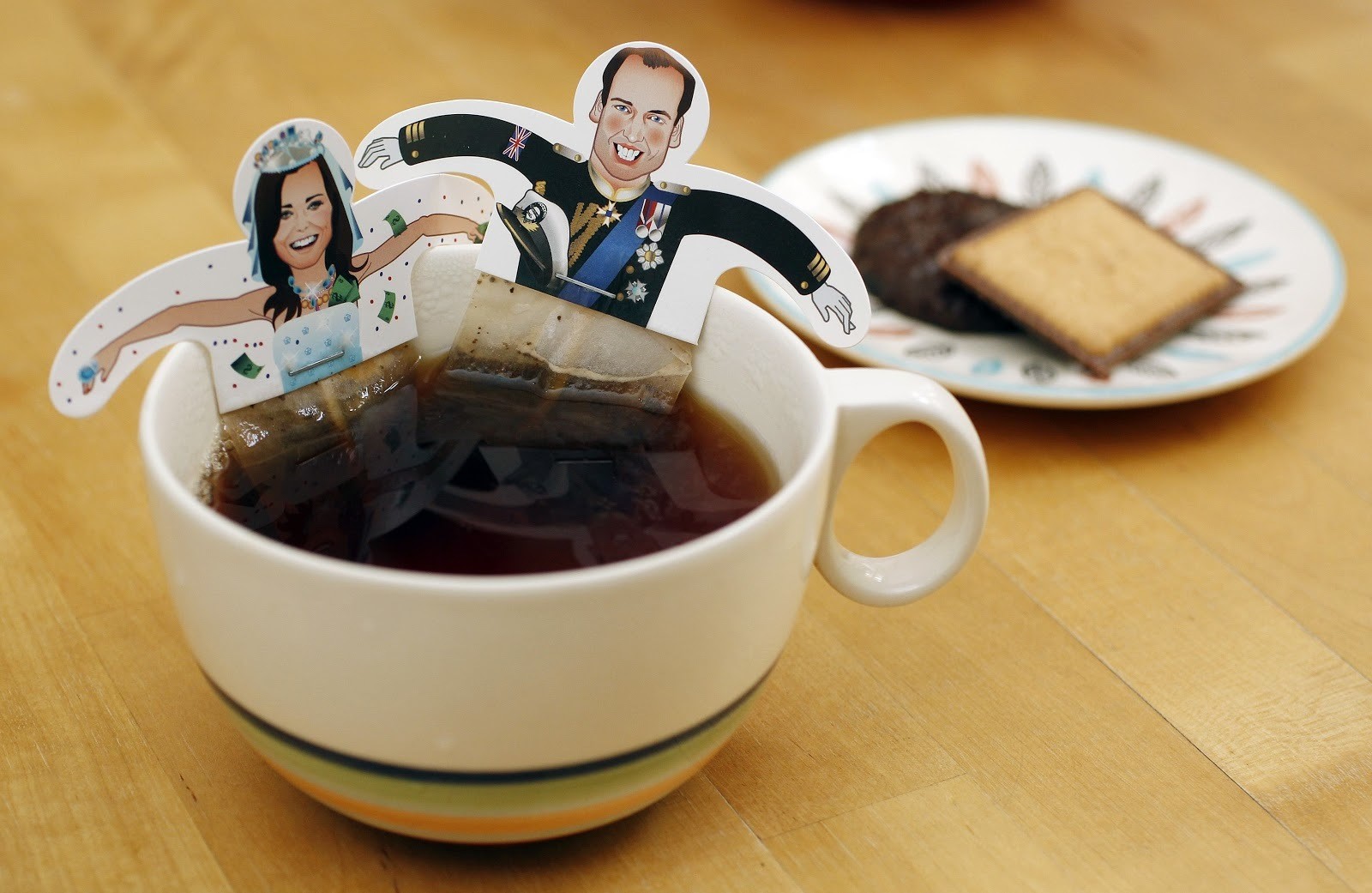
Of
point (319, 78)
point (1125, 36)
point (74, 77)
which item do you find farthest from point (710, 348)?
point (1125, 36)

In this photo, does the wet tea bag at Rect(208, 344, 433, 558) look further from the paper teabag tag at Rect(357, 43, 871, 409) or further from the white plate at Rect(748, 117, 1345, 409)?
the white plate at Rect(748, 117, 1345, 409)

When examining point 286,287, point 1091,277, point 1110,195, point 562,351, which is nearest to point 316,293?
point 286,287

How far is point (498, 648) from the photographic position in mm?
444

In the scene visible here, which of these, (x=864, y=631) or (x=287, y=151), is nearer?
(x=287, y=151)

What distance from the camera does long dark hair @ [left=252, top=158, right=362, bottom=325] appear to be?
0.54 m

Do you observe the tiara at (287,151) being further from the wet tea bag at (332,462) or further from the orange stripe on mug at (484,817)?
the orange stripe on mug at (484,817)

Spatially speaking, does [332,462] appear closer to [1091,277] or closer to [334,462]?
[334,462]

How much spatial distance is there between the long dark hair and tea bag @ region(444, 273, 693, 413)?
0.25 feet

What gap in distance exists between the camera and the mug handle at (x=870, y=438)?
0.54 meters

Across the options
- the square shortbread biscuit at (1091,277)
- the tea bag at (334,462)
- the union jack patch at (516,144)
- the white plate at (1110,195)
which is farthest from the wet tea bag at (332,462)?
the square shortbread biscuit at (1091,277)

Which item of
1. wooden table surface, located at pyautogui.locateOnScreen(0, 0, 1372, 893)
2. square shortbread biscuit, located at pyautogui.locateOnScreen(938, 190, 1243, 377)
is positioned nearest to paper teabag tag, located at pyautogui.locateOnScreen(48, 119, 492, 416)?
wooden table surface, located at pyautogui.locateOnScreen(0, 0, 1372, 893)

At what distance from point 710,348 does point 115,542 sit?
32cm

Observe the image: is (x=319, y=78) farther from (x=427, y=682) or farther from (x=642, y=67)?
(x=427, y=682)

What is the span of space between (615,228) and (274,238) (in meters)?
0.15
